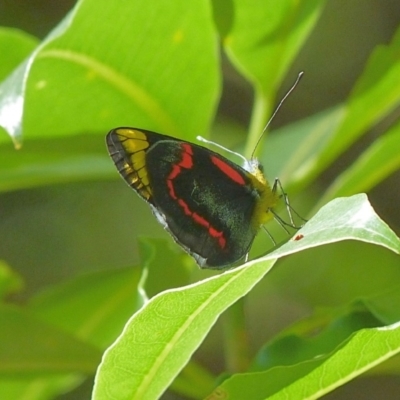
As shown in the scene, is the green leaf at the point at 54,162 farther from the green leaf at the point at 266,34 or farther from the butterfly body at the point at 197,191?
the green leaf at the point at 266,34

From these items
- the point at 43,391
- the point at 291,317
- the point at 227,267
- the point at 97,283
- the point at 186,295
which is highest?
the point at 186,295

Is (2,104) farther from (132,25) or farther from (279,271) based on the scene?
(279,271)

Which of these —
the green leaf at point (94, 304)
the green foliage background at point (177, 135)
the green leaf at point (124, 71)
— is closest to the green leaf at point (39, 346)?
the green foliage background at point (177, 135)

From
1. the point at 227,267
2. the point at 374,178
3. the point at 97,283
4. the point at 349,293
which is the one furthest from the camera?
the point at 349,293

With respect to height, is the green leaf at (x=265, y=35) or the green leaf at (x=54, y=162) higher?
the green leaf at (x=265, y=35)

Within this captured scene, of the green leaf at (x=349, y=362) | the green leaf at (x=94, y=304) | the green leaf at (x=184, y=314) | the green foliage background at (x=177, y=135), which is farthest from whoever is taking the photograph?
the green leaf at (x=94, y=304)

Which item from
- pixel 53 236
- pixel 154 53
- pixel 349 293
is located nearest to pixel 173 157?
pixel 154 53

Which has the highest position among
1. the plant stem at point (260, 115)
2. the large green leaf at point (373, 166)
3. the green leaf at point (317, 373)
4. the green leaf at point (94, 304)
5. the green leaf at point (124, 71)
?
the green leaf at point (124, 71)
